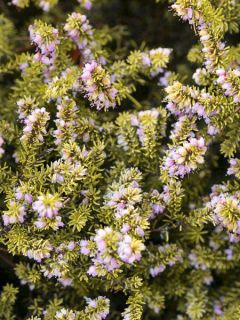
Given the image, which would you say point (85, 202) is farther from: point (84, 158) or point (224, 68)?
Answer: point (224, 68)

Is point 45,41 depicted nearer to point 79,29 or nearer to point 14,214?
point 79,29

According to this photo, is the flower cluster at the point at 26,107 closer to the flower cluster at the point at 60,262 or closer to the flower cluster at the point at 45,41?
the flower cluster at the point at 45,41

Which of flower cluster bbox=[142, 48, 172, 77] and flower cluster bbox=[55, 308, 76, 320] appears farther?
flower cluster bbox=[142, 48, 172, 77]

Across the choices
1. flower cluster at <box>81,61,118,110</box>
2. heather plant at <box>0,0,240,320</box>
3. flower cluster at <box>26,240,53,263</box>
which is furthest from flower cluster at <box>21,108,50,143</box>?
flower cluster at <box>26,240,53,263</box>

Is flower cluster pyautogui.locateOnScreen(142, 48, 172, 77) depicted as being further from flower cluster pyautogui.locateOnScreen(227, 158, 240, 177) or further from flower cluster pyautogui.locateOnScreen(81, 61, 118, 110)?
flower cluster pyautogui.locateOnScreen(227, 158, 240, 177)

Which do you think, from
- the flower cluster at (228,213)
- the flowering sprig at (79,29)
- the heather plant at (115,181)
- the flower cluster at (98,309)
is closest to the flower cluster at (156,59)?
the heather plant at (115,181)

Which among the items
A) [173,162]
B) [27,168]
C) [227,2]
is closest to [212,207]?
[173,162]

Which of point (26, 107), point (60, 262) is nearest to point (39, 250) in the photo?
point (60, 262)

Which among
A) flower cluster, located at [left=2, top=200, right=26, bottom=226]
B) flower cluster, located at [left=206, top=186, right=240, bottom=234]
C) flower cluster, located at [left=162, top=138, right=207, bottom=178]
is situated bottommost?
flower cluster, located at [left=2, top=200, right=26, bottom=226]
